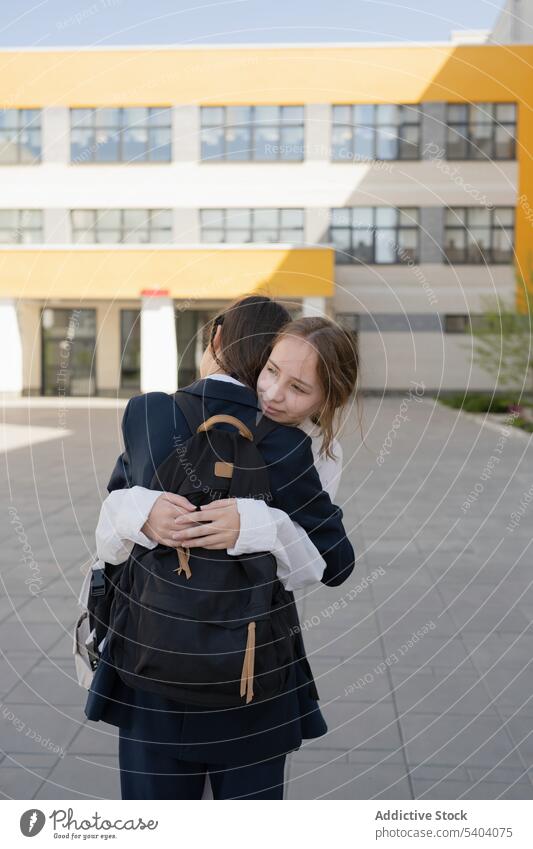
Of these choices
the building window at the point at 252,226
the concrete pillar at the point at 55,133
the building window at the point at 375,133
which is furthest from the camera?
the building window at the point at 375,133

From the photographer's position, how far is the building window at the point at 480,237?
31297 millimetres

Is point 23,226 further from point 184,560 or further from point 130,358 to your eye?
point 184,560

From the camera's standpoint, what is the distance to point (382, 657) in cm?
464

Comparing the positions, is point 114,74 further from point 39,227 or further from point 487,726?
point 487,726

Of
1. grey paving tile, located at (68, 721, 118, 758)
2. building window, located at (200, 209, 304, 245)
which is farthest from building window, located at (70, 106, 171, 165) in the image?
grey paving tile, located at (68, 721, 118, 758)

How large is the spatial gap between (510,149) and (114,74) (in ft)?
44.0

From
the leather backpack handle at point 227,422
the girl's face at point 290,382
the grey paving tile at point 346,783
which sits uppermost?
the girl's face at point 290,382

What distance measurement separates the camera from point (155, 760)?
1986mm

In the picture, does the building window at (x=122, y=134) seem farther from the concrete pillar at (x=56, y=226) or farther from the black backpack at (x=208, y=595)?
the black backpack at (x=208, y=595)

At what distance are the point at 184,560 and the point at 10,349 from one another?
27385mm

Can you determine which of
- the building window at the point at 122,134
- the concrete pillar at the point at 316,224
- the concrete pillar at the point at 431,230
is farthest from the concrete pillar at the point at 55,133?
the concrete pillar at the point at 431,230

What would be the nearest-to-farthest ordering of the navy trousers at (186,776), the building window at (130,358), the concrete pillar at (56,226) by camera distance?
the navy trousers at (186,776), the concrete pillar at (56,226), the building window at (130,358)

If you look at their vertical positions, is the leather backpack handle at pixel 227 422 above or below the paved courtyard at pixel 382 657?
above

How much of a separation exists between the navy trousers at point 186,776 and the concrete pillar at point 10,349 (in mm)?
25045
